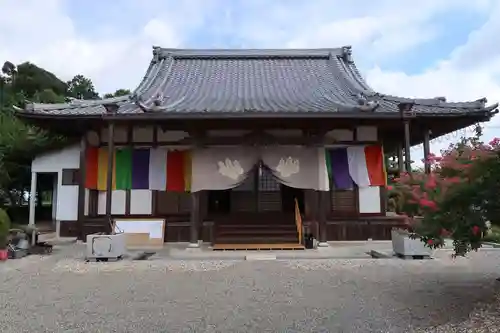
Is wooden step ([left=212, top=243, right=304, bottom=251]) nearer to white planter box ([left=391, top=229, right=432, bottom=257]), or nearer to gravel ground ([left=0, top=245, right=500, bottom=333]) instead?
gravel ground ([left=0, top=245, right=500, bottom=333])

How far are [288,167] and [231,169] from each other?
→ 1492mm

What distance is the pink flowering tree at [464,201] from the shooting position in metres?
4.23

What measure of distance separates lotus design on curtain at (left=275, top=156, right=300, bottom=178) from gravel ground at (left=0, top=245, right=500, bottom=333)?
2.84 meters

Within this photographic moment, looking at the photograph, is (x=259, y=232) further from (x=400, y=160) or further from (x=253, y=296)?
(x=253, y=296)

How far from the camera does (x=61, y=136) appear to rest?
1284 centimetres

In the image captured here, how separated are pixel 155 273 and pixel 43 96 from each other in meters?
17.3

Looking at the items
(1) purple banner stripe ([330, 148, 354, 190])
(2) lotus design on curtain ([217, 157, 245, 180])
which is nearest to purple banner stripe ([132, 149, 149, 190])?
(2) lotus design on curtain ([217, 157, 245, 180])

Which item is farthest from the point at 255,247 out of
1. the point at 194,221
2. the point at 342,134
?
the point at 342,134

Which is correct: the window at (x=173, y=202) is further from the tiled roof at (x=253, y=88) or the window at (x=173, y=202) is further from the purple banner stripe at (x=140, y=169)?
the tiled roof at (x=253, y=88)

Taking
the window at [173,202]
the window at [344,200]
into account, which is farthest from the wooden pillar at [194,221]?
the window at [344,200]

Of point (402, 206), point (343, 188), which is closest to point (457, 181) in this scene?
point (402, 206)

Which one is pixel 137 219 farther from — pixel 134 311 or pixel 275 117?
pixel 134 311

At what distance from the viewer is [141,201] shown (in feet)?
38.5

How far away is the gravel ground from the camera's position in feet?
13.6
